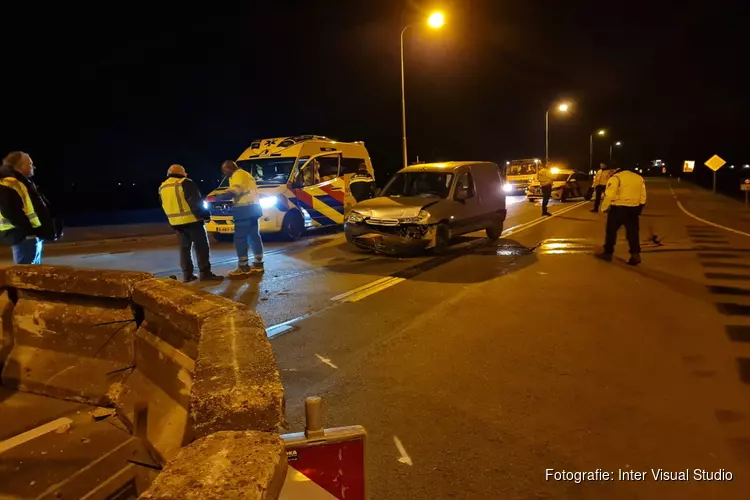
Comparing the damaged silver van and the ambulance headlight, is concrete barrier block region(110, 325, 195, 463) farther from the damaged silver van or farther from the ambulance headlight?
the ambulance headlight

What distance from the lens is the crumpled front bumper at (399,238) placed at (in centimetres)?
1052

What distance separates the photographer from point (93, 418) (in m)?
3.92

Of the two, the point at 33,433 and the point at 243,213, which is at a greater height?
the point at 243,213

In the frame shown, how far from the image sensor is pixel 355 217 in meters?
11.1

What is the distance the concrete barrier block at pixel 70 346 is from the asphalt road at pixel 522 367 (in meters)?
1.31

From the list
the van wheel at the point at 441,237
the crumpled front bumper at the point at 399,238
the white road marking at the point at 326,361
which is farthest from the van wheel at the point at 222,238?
the white road marking at the point at 326,361

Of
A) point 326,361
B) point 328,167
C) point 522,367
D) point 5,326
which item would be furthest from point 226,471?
point 328,167

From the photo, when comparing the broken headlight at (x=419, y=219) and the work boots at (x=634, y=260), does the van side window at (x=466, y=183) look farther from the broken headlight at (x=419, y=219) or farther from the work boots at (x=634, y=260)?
the work boots at (x=634, y=260)

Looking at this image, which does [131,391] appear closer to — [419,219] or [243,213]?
[243,213]

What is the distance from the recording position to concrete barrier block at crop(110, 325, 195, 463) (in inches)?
131

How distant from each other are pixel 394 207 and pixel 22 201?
237 inches

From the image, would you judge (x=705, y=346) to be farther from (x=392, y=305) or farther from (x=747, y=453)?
(x=392, y=305)

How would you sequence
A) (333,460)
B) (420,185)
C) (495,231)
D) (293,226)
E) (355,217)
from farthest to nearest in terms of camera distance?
(293,226) → (495,231) → (420,185) → (355,217) → (333,460)

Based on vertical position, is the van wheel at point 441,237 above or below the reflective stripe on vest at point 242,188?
below
